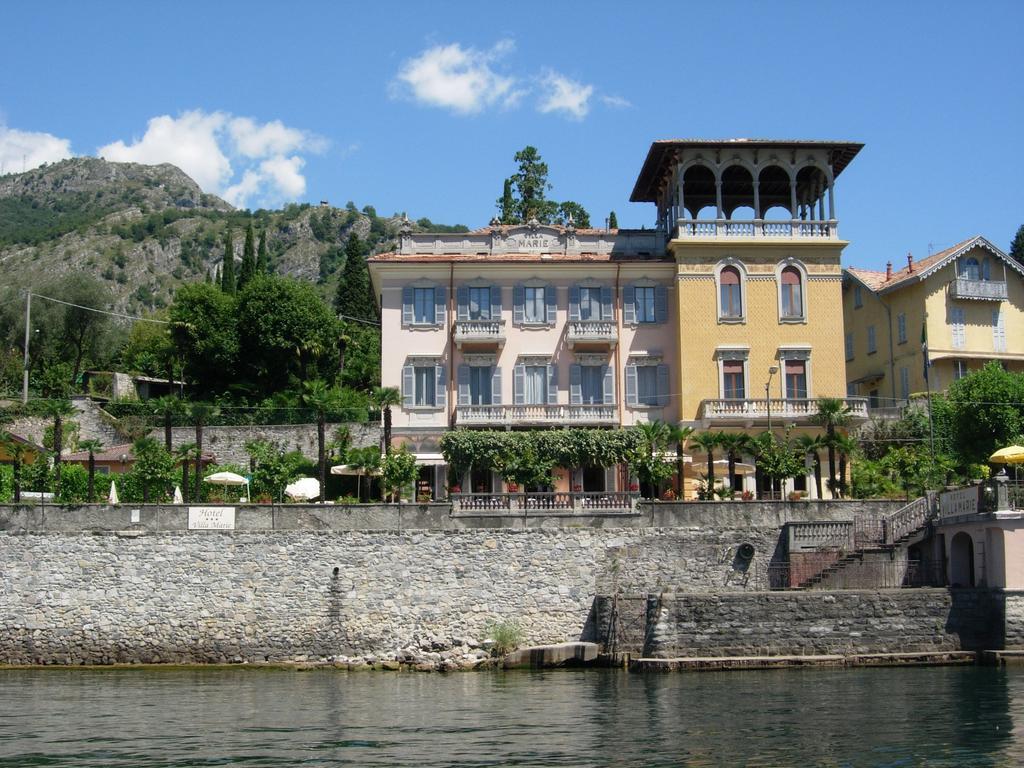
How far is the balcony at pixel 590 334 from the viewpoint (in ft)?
150

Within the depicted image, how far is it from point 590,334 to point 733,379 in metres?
5.95

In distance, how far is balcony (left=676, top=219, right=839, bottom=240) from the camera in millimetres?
46656

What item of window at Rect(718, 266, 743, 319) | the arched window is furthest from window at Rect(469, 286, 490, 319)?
the arched window

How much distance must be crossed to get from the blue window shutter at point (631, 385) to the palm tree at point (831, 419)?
6.94 meters

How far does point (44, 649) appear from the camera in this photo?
34.7m

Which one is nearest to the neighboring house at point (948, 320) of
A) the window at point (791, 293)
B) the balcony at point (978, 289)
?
the balcony at point (978, 289)

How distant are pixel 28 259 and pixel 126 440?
103 metres

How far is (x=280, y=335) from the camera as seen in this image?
58.9 metres

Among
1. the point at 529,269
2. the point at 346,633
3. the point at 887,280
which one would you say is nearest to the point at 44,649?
the point at 346,633

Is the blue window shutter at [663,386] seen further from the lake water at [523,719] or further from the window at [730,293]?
the lake water at [523,719]

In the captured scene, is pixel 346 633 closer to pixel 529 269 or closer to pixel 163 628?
pixel 163 628

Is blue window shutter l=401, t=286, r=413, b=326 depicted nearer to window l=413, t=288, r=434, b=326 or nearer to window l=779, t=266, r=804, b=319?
window l=413, t=288, r=434, b=326

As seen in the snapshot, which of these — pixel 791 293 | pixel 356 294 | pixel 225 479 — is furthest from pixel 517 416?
pixel 356 294

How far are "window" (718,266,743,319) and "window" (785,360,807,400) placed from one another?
9.39 feet
